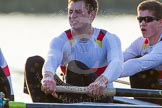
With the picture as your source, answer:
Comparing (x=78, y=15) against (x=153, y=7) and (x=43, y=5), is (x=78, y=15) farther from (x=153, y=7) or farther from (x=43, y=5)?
(x=43, y=5)

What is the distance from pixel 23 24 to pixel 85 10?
11.2m

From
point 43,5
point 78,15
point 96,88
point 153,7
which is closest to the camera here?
point 96,88

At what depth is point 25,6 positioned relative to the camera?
1958 centimetres

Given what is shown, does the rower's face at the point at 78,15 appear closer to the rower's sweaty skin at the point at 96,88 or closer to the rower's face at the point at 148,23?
the rower's sweaty skin at the point at 96,88

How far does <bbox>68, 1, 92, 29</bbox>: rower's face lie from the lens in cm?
563

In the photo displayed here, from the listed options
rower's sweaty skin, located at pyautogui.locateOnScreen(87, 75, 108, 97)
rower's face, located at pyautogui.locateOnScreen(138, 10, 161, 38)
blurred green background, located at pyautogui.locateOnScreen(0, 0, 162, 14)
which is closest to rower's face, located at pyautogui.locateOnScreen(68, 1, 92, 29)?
rower's sweaty skin, located at pyautogui.locateOnScreen(87, 75, 108, 97)

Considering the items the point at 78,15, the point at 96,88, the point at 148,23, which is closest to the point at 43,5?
the point at 148,23

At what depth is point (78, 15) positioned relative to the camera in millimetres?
5629

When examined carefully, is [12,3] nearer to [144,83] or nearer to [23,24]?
[23,24]

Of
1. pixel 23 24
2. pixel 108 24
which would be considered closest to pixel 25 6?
pixel 23 24

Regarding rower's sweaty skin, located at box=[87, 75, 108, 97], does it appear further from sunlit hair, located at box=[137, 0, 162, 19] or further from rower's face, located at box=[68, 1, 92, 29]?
sunlit hair, located at box=[137, 0, 162, 19]

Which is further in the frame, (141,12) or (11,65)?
(11,65)

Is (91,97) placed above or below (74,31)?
below

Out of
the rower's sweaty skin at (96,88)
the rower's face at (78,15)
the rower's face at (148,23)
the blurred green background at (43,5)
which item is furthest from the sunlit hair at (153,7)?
the blurred green background at (43,5)
